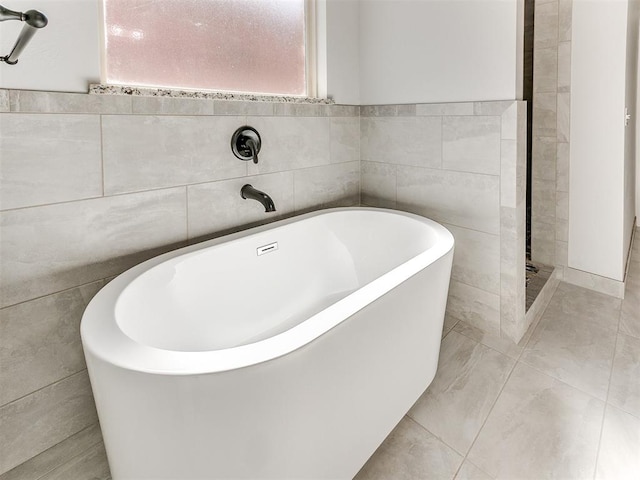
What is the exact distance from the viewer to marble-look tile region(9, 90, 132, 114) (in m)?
1.22

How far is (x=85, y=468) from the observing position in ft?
4.46

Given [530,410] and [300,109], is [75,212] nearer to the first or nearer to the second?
[300,109]

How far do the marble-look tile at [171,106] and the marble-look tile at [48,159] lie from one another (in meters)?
0.17

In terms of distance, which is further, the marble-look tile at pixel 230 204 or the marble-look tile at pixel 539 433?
the marble-look tile at pixel 230 204

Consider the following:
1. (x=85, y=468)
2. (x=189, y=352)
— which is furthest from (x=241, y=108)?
(x=85, y=468)

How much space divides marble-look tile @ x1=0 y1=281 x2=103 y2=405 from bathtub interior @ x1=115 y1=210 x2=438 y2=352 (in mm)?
319

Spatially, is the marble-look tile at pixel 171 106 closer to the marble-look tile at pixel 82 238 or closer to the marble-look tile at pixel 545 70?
the marble-look tile at pixel 82 238

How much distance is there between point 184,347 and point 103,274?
41 centimetres

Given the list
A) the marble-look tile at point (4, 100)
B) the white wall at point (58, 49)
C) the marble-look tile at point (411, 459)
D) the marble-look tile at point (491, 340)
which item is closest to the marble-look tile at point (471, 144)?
the marble-look tile at point (491, 340)

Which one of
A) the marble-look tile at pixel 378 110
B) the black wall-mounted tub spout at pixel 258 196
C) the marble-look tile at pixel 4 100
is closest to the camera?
the marble-look tile at pixel 4 100

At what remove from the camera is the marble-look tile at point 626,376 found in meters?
A: 1.59

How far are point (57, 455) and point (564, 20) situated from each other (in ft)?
11.3

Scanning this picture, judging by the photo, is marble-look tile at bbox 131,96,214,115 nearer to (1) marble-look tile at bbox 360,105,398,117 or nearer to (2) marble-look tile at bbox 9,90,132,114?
(2) marble-look tile at bbox 9,90,132,114

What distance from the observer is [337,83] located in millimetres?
2326
